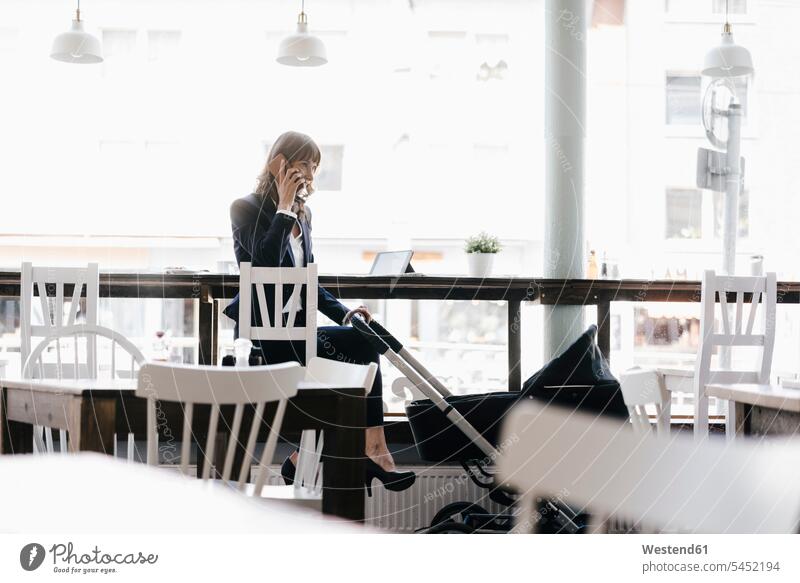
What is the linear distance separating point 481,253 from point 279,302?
82 cm

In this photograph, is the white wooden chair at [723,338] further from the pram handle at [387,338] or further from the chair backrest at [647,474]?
the pram handle at [387,338]

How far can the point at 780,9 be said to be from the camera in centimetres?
455

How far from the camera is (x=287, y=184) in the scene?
250 centimetres

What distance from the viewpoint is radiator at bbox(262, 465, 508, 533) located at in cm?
276

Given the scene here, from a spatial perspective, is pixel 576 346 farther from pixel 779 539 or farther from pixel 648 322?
pixel 648 322

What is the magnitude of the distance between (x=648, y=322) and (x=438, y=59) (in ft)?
8.32

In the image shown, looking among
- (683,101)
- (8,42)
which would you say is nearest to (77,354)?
(8,42)

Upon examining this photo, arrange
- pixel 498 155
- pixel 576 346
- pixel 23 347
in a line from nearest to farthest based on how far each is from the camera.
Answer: pixel 576 346 < pixel 23 347 < pixel 498 155

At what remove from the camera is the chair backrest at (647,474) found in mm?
1678

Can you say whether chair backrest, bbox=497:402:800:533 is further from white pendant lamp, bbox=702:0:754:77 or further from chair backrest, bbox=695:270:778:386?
white pendant lamp, bbox=702:0:754:77

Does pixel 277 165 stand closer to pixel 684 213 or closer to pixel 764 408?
pixel 764 408

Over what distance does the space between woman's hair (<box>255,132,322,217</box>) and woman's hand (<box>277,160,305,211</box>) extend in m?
0.02

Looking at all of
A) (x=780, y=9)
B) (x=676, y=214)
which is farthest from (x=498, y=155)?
(x=780, y=9)

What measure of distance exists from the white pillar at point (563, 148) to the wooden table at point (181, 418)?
5.64 ft
